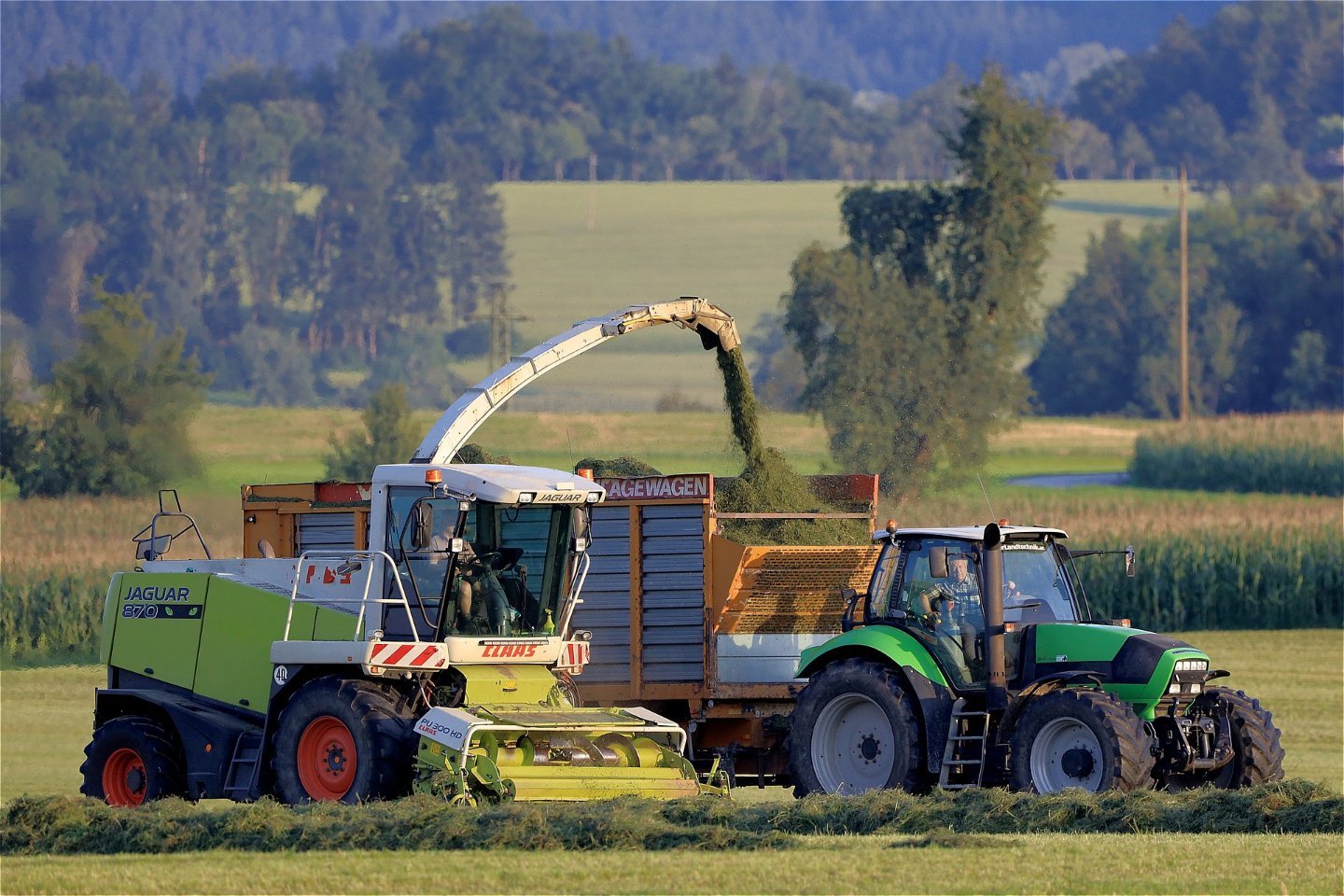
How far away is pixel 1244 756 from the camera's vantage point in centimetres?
1402

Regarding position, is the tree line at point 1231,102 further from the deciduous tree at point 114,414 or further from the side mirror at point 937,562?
→ the side mirror at point 937,562

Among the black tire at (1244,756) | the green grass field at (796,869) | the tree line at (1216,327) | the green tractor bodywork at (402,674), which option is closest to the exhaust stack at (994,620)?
the black tire at (1244,756)

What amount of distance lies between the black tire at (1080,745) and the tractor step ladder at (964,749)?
0.39 metres

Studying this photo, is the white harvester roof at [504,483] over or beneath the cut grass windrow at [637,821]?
over

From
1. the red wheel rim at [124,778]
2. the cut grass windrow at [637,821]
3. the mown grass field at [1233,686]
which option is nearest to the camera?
the cut grass windrow at [637,821]

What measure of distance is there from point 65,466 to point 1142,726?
30.6m

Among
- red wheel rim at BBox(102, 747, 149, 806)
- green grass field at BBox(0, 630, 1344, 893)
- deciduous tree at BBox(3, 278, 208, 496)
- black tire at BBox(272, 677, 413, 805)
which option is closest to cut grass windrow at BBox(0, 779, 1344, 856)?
green grass field at BBox(0, 630, 1344, 893)

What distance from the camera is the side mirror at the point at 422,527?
14414 mm

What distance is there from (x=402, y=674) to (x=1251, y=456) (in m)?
47.8

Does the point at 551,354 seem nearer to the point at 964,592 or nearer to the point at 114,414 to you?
the point at 964,592

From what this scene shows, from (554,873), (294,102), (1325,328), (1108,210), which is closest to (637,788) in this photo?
(554,873)

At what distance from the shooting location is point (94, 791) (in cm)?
1550

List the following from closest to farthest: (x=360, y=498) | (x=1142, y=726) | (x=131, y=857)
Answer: (x=131, y=857), (x=1142, y=726), (x=360, y=498)

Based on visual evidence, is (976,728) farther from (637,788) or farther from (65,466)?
(65,466)
